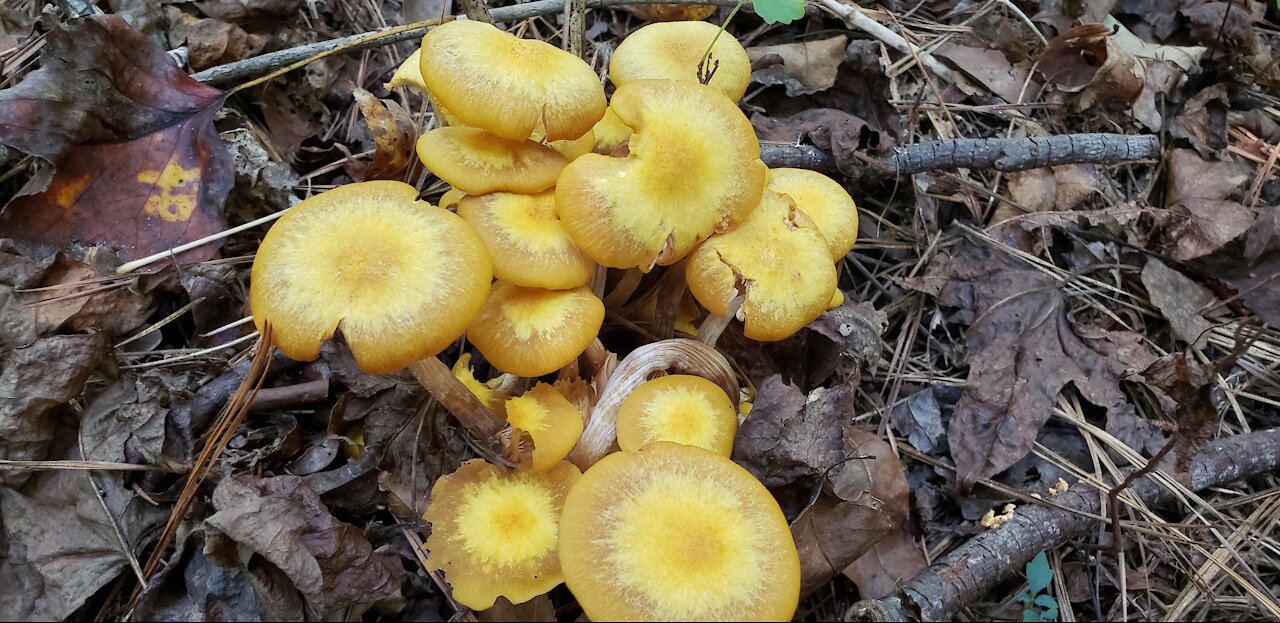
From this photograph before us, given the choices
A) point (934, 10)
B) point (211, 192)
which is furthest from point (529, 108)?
point (934, 10)

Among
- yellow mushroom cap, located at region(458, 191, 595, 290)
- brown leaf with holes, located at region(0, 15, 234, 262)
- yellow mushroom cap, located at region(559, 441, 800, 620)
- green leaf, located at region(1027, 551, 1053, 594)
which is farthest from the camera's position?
brown leaf with holes, located at region(0, 15, 234, 262)

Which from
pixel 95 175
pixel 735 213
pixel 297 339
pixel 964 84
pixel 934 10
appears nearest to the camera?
pixel 297 339

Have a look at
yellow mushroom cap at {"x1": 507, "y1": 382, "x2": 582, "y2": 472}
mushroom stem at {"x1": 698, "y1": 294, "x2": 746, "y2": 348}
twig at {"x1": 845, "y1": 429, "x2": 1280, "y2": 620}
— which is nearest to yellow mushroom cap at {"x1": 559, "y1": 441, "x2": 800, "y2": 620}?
yellow mushroom cap at {"x1": 507, "y1": 382, "x2": 582, "y2": 472}

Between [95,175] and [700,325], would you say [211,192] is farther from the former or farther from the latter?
[700,325]

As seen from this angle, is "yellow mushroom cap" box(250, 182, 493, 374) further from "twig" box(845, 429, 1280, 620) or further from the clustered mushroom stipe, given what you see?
"twig" box(845, 429, 1280, 620)

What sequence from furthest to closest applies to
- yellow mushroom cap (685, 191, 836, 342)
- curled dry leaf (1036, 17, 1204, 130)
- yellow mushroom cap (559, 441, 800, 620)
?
1. curled dry leaf (1036, 17, 1204, 130)
2. yellow mushroom cap (685, 191, 836, 342)
3. yellow mushroom cap (559, 441, 800, 620)

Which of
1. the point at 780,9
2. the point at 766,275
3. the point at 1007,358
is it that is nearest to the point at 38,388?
the point at 766,275
